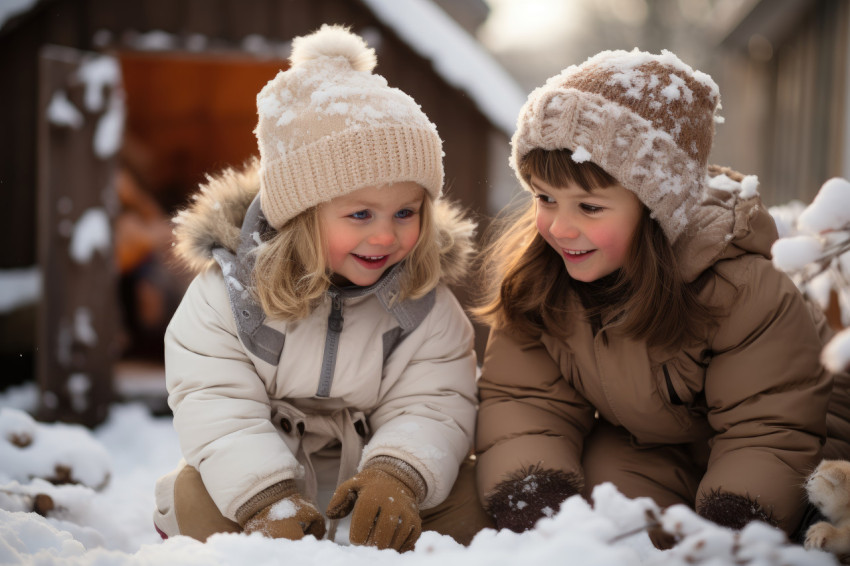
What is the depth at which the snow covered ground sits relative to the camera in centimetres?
129

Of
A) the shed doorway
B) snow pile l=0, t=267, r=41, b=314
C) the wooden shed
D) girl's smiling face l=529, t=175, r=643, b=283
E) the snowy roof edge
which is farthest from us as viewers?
the shed doorway

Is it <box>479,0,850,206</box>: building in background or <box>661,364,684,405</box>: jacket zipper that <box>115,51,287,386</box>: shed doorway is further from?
<box>661,364,684,405</box>: jacket zipper

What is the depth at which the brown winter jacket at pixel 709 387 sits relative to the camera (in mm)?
1924

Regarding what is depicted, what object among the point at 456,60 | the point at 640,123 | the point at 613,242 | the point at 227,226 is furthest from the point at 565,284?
the point at 456,60

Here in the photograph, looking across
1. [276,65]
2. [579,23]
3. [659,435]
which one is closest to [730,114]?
[579,23]

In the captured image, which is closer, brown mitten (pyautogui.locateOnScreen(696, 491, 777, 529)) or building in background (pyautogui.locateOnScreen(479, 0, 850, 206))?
brown mitten (pyautogui.locateOnScreen(696, 491, 777, 529))

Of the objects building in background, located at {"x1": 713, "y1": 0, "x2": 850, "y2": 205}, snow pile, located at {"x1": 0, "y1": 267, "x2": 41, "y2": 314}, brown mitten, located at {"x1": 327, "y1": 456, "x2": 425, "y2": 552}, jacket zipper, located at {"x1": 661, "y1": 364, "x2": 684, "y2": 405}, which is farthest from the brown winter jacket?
building in background, located at {"x1": 713, "y1": 0, "x2": 850, "y2": 205}

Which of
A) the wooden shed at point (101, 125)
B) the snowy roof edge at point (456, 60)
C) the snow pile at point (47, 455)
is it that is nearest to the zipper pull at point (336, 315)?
the snow pile at point (47, 455)

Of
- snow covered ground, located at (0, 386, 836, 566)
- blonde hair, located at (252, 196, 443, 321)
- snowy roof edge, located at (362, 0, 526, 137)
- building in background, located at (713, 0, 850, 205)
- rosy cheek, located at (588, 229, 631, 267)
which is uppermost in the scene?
building in background, located at (713, 0, 850, 205)

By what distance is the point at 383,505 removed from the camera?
75.5 inches

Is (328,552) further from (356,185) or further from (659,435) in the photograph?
(659,435)

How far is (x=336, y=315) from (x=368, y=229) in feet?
0.96

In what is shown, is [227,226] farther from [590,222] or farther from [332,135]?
[590,222]

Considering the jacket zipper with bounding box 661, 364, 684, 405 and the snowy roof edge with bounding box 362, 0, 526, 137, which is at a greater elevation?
the snowy roof edge with bounding box 362, 0, 526, 137
